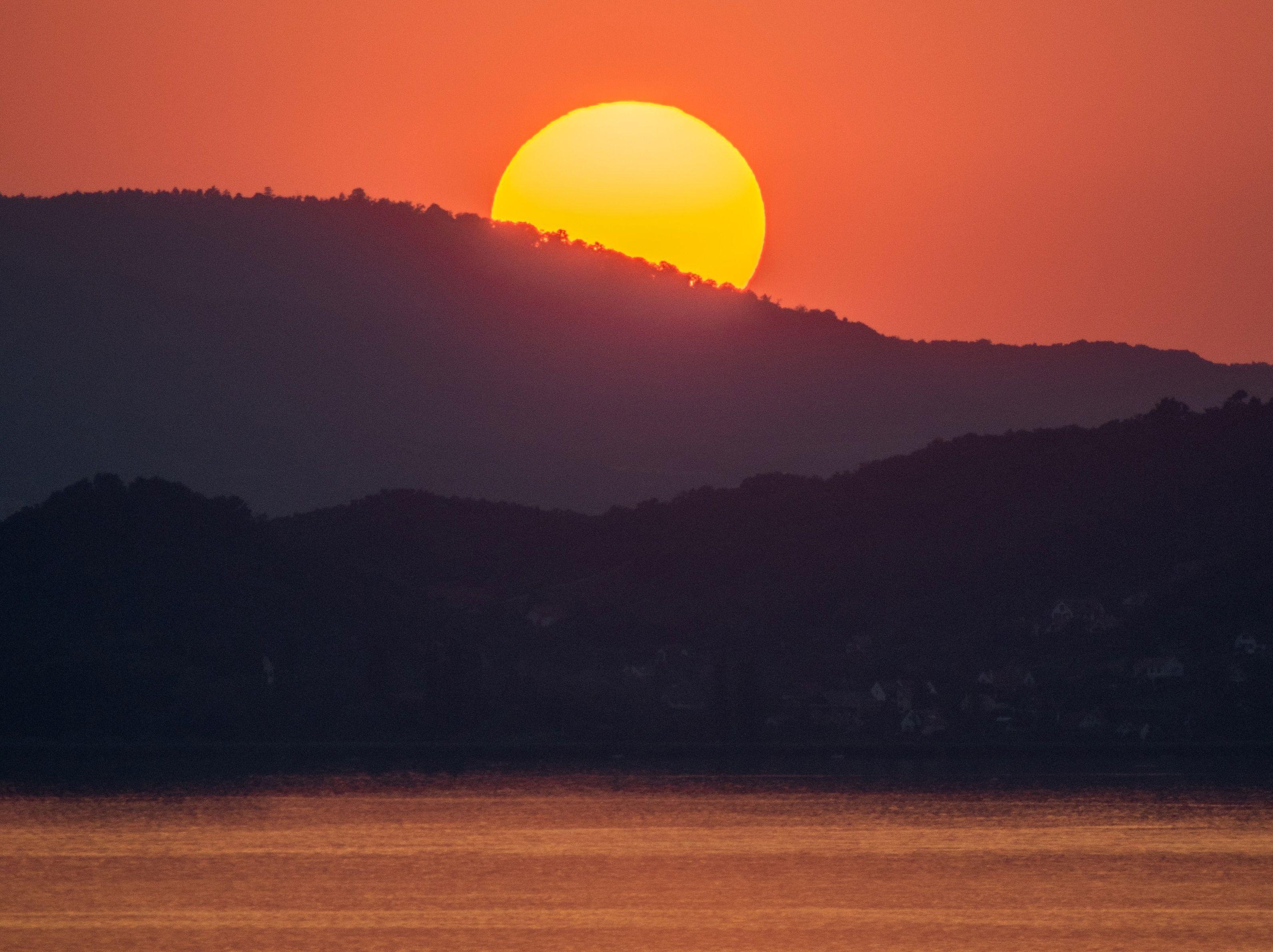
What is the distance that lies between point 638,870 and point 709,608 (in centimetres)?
5138

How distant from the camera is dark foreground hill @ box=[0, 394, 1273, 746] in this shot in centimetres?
9581

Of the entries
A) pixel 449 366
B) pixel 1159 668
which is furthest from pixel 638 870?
pixel 449 366

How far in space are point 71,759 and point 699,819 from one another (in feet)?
103

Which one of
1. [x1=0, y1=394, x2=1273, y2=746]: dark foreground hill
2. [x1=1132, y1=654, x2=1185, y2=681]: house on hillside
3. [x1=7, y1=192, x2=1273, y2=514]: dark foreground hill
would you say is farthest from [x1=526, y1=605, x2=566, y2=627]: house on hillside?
[x1=7, y1=192, x2=1273, y2=514]: dark foreground hill

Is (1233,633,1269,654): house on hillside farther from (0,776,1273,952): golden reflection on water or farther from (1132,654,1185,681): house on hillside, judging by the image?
(0,776,1273,952): golden reflection on water

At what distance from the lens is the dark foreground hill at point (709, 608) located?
9581 centimetres

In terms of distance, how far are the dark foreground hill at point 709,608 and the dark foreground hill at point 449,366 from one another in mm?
41134

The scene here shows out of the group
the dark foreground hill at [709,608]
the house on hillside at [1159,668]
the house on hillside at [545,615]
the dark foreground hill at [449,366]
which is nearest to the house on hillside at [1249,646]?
the dark foreground hill at [709,608]

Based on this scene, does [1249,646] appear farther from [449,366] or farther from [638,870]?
[449,366]

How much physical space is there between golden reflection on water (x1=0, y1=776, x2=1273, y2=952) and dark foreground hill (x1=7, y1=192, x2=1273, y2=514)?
3497 inches

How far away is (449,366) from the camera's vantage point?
184 m

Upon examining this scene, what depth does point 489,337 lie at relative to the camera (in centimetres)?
18462

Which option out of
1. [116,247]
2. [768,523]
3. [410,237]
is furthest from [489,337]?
[768,523]

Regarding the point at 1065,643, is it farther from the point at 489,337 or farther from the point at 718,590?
the point at 489,337
